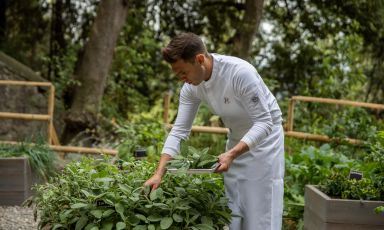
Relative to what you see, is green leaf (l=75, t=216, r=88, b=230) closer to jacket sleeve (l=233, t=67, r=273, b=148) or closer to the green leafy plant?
jacket sleeve (l=233, t=67, r=273, b=148)

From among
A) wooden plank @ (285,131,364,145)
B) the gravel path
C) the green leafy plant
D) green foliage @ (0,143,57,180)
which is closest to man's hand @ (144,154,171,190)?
the gravel path

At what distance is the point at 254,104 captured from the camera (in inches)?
108

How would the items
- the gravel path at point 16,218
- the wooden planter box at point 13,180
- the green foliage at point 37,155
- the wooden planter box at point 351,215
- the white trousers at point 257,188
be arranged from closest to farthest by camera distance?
the white trousers at point 257,188 < the wooden planter box at point 351,215 < the gravel path at point 16,218 < the wooden planter box at point 13,180 < the green foliage at point 37,155

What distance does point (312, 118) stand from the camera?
8.29 m

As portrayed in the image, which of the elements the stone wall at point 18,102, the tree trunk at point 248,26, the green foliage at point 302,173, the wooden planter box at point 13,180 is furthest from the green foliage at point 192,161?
the tree trunk at point 248,26

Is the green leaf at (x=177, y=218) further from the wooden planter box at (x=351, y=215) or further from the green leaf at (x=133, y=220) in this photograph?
the wooden planter box at (x=351, y=215)

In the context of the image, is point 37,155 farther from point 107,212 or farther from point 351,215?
point 107,212

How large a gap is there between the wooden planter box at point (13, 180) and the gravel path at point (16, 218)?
3.7 inches

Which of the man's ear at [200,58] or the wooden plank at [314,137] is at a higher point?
the man's ear at [200,58]

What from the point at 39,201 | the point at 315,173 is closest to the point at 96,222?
the point at 39,201

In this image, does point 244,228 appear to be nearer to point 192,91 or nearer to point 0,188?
point 192,91

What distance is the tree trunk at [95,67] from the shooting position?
8.44 meters

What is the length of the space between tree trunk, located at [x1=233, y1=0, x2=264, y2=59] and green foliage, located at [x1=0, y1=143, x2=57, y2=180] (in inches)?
158

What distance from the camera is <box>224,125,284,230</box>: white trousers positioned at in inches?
115
